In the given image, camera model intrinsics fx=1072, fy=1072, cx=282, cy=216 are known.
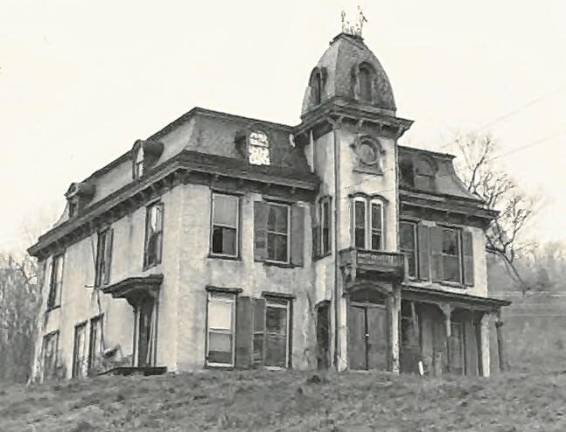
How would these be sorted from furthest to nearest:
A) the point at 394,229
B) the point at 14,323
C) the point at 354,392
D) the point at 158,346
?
the point at 14,323 < the point at 394,229 < the point at 158,346 < the point at 354,392

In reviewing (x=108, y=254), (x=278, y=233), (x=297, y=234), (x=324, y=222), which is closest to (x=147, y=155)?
(x=108, y=254)

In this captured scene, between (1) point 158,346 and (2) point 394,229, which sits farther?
(2) point 394,229

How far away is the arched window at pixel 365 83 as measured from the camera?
3678cm

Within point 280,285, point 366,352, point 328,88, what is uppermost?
point 328,88

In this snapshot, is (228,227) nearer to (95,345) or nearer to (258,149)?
(258,149)

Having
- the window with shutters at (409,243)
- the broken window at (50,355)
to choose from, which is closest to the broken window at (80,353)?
the broken window at (50,355)

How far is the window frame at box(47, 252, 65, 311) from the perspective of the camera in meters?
41.9

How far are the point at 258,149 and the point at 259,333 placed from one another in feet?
20.8

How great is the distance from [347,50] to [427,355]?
440 inches

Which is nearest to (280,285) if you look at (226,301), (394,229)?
(226,301)

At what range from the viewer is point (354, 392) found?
2598 cm

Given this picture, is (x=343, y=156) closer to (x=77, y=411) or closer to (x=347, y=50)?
(x=347, y=50)

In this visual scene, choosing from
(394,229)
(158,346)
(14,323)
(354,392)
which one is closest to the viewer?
(354,392)

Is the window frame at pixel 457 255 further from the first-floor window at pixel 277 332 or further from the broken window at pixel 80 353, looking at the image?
the broken window at pixel 80 353
